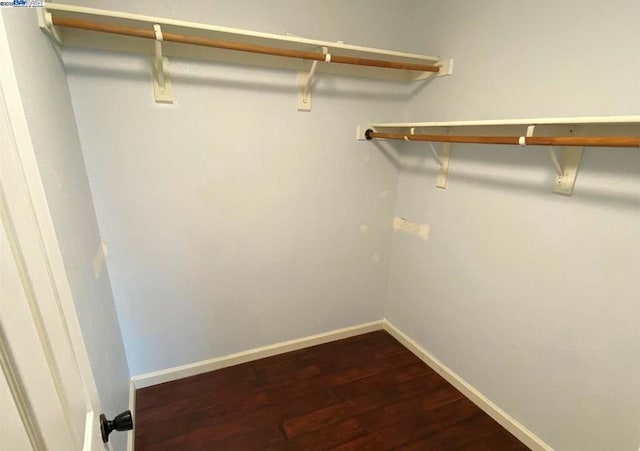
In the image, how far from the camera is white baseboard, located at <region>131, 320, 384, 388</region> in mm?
1872

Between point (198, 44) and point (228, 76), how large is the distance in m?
0.28

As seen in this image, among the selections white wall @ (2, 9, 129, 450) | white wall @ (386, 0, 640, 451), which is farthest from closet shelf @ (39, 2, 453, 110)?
white wall @ (386, 0, 640, 451)

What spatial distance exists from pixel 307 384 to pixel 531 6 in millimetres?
2264

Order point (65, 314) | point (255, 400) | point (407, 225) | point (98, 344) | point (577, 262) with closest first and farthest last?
point (65, 314)
point (98, 344)
point (577, 262)
point (255, 400)
point (407, 225)

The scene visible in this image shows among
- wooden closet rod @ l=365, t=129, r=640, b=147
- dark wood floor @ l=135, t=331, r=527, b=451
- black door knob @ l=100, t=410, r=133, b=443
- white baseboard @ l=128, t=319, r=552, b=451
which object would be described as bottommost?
dark wood floor @ l=135, t=331, r=527, b=451

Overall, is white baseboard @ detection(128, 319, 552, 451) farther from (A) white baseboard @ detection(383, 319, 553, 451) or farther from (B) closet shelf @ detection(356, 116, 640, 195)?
(B) closet shelf @ detection(356, 116, 640, 195)

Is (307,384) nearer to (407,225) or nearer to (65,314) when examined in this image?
(407,225)

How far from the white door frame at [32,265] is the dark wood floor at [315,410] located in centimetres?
120

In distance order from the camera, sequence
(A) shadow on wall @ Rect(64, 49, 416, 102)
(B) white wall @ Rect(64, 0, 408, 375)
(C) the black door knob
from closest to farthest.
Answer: (C) the black door knob → (A) shadow on wall @ Rect(64, 49, 416, 102) → (B) white wall @ Rect(64, 0, 408, 375)

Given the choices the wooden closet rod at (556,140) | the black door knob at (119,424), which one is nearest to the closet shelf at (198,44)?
the wooden closet rod at (556,140)

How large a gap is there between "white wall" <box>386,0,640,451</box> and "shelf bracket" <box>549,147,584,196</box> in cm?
3

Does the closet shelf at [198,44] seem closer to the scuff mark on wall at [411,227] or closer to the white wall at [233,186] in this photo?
the white wall at [233,186]

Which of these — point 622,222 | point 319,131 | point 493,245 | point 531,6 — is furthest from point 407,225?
point 531,6

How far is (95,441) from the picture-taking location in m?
0.66
